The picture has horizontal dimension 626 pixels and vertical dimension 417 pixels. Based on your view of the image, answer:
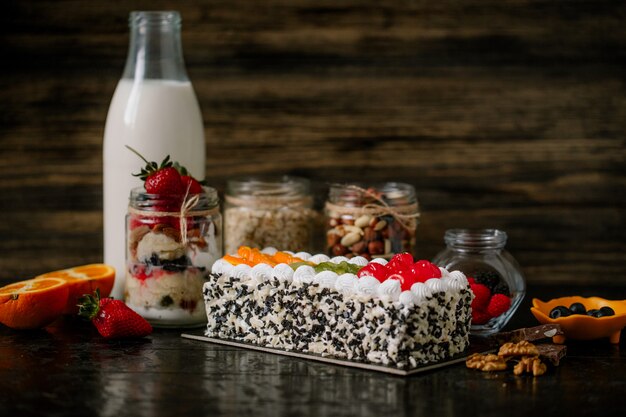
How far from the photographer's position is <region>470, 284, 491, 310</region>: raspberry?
170cm

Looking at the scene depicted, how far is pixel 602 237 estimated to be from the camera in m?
2.55

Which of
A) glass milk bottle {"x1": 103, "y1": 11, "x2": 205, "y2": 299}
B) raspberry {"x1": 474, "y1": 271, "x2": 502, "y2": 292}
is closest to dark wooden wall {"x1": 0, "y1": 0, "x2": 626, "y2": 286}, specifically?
glass milk bottle {"x1": 103, "y1": 11, "x2": 205, "y2": 299}

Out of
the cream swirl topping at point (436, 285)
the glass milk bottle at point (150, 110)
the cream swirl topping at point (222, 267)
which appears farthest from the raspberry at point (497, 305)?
the glass milk bottle at point (150, 110)

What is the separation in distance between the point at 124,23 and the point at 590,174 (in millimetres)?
1243

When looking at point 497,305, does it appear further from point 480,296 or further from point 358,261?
point 358,261

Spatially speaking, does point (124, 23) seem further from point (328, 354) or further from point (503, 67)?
point (328, 354)

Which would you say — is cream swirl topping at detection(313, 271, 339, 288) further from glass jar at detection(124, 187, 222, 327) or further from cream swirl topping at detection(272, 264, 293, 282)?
glass jar at detection(124, 187, 222, 327)

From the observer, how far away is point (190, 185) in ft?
5.82

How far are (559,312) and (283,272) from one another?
0.49m

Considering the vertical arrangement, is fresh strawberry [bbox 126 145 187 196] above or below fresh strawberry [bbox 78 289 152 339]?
above

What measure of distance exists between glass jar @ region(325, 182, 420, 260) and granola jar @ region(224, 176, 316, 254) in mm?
70

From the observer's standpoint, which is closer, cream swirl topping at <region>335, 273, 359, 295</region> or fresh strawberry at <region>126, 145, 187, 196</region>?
cream swirl topping at <region>335, 273, 359, 295</region>

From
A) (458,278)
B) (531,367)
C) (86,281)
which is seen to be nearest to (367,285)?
(458,278)

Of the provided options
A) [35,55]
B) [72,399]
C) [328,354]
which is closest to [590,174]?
[328,354]
